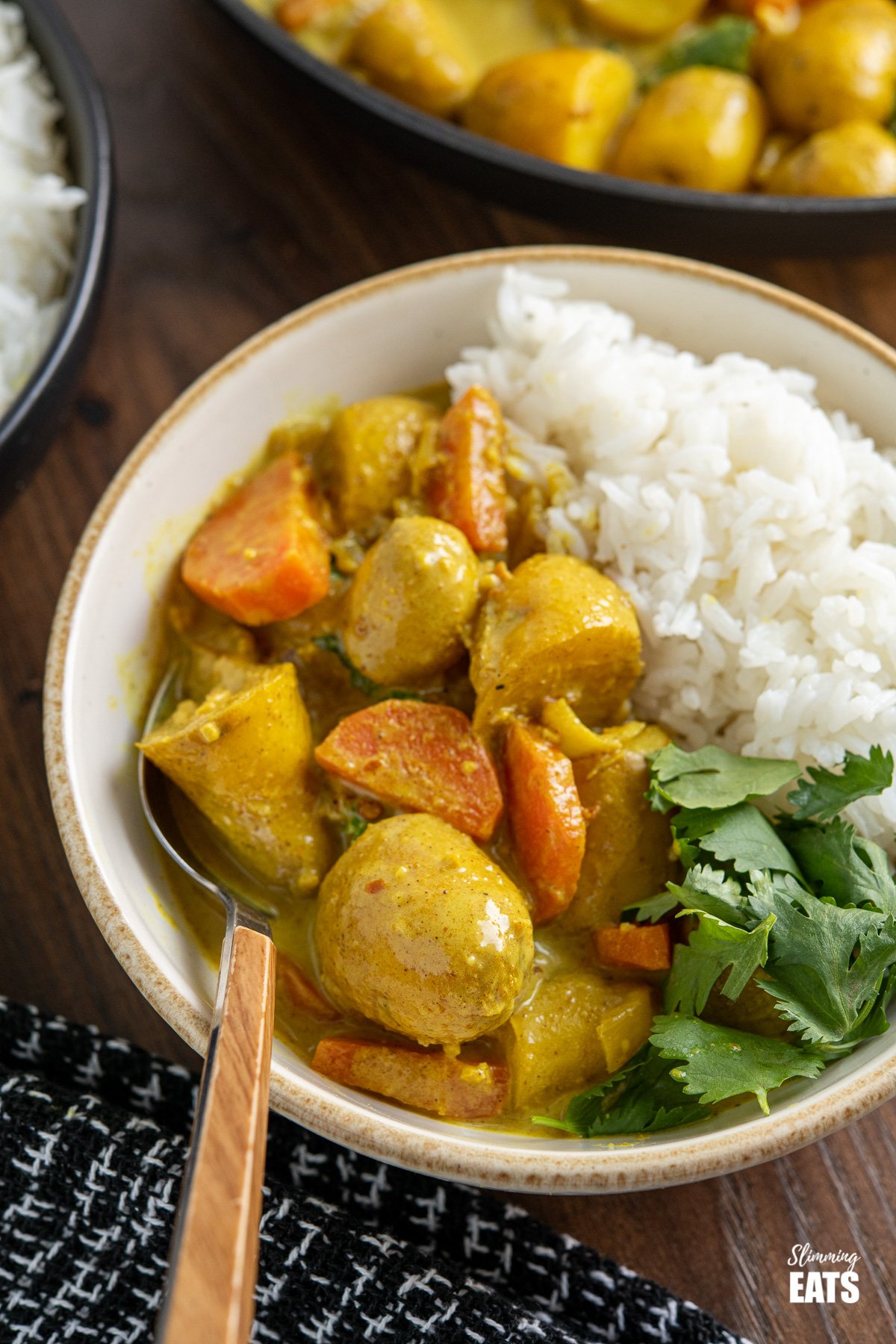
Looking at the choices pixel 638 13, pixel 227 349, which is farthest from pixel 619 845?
pixel 638 13

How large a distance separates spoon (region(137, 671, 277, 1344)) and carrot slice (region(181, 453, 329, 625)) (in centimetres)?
56

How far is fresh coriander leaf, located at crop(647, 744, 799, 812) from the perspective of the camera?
74.6 inches

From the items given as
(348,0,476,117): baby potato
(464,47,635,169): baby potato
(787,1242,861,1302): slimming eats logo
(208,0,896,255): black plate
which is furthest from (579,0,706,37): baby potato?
(787,1242,861,1302): slimming eats logo

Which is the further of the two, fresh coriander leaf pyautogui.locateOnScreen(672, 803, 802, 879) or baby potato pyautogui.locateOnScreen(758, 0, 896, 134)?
baby potato pyautogui.locateOnScreen(758, 0, 896, 134)

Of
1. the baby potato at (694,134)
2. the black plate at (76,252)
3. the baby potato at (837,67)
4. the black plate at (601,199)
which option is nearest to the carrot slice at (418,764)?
the black plate at (76,252)

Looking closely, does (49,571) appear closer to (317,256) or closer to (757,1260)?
(317,256)

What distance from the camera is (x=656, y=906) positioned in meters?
1.88

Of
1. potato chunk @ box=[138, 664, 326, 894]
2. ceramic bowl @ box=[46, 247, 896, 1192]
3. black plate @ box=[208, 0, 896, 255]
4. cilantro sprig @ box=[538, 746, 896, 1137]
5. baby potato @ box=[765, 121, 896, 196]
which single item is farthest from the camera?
baby potato @ box=[765, 121, 896, 196]

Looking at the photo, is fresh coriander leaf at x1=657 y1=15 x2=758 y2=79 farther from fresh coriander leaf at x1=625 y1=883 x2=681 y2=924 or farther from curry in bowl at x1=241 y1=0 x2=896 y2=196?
fresh coriander leaf at x1=625 y1=883 x2=681 y2=924

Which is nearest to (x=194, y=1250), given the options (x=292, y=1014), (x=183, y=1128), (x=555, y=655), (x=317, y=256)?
(x=292, y=1014)

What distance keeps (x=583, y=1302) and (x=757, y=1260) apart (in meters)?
0.33

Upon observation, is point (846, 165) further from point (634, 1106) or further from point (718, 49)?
point (634, 1106)

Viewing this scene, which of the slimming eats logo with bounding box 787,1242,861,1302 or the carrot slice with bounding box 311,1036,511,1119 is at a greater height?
the carrot slice with bounding box 311,1036,511,1119

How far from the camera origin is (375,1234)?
6.28ft
